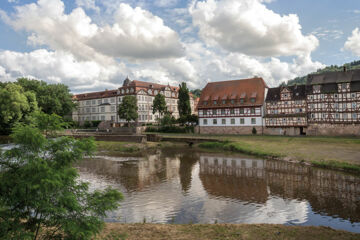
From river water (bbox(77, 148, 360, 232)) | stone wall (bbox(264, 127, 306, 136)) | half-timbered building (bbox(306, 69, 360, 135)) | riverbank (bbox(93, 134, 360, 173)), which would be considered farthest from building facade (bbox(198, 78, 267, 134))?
river water (bbox(77, 148, 360, 232))

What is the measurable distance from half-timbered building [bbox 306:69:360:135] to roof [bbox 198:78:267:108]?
10179 millimetres

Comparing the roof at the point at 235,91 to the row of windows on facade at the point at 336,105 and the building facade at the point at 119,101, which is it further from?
the building facade at the point at 119,101

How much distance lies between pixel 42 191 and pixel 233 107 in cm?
5751

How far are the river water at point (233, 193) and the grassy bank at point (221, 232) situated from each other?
6.02 feet

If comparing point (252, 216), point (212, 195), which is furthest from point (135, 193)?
point (252, 216)

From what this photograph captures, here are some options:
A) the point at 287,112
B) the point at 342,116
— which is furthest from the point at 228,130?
the point at 342,116

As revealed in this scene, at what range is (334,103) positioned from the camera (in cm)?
5184

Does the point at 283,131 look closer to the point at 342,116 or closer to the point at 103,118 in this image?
the point at 342,116

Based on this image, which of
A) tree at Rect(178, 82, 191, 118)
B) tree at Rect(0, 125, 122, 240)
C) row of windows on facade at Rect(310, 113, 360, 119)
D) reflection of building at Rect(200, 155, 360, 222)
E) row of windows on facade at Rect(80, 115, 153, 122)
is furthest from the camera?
row of windows on facade at Rect(80, 115, 153, 122)

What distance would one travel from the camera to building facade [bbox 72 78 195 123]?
270 feet

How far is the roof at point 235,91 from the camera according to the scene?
198ft

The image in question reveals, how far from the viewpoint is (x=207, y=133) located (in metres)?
64.8

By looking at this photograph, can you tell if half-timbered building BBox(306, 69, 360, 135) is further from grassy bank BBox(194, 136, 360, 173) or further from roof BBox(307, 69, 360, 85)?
grassy bank BBox(194, 136, 360, 173)

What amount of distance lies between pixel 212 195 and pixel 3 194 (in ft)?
47.1
